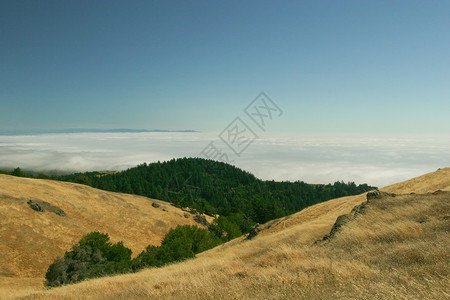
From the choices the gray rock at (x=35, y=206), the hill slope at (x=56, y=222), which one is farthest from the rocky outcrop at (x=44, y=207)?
the hill slope at (x=56, y=222)

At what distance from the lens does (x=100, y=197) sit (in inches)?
2510

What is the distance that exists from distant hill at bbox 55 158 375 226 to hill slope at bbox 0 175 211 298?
3481 cm

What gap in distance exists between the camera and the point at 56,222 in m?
44.3

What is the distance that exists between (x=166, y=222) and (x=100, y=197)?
18408 millimetres

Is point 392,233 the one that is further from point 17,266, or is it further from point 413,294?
point 17,266

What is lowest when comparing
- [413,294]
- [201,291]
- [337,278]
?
[201,291]

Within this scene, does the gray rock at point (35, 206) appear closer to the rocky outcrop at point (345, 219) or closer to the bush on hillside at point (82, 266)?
the bush on hillside at point (82, 266)

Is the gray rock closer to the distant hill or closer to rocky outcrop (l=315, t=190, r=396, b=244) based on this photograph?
rocky outcrop (l=315, t=190, r=396, b=244)

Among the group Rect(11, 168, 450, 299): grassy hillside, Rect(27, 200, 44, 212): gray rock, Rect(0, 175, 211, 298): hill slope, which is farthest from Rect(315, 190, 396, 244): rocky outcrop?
Rect(27, 200, 44, 212): gray rock

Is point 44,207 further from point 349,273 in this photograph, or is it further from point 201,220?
point 349,273

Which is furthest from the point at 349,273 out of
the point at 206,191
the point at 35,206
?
the point at 206,191

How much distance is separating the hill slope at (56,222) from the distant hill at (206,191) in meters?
34.8

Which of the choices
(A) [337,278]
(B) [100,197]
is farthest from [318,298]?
(B) [100,197]

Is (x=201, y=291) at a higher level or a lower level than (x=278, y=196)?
higher
